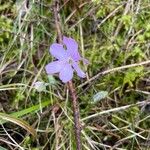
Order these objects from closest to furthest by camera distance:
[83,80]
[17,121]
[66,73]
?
[66,73], [17,121], [83,80]

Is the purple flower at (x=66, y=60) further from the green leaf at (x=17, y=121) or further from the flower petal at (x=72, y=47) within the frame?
the green leaf at (x=17, y=121)

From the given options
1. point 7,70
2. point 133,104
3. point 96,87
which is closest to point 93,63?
point 96,87

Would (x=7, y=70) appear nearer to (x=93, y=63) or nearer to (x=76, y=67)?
(x=93, y=63)

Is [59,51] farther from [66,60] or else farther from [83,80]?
[83,80]

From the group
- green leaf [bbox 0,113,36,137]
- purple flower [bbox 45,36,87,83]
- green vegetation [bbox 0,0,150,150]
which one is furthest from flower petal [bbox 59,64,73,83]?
green leaf [bbox 0,113,36,137]

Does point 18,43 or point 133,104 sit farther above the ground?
point 18,43

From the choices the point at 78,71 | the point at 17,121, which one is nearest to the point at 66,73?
the point at 78,71

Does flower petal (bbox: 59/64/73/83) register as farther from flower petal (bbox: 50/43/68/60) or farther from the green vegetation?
the green vegetation
